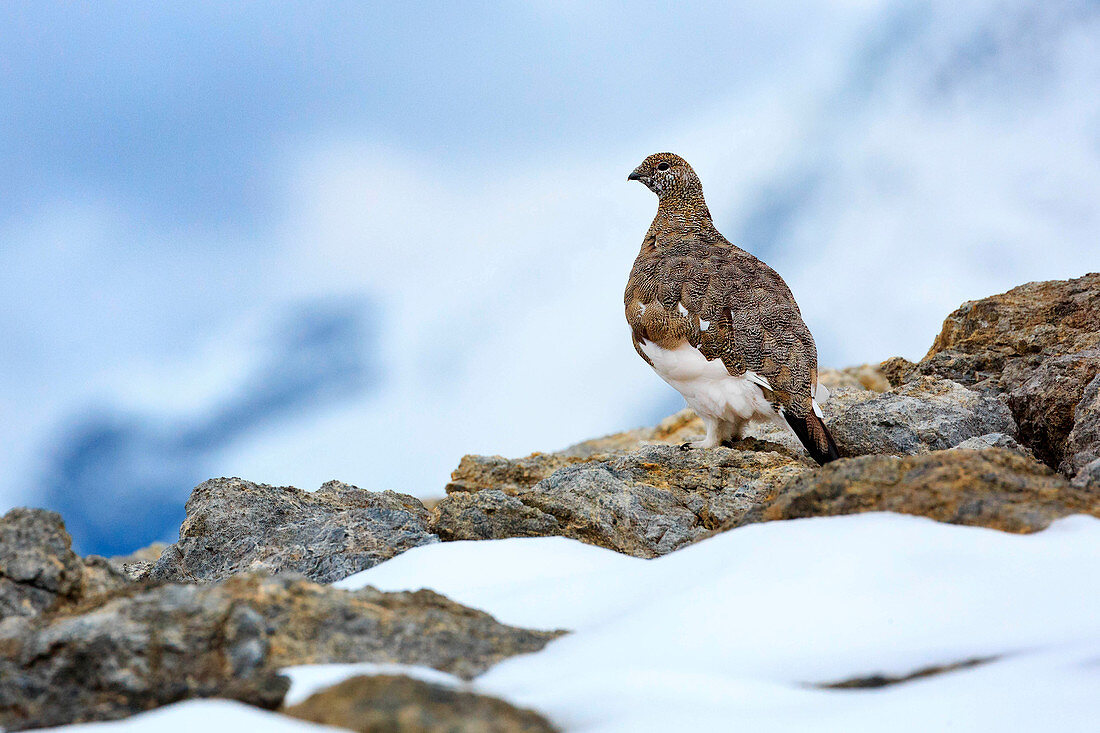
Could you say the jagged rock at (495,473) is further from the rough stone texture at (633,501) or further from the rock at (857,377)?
the rock at (857,377)

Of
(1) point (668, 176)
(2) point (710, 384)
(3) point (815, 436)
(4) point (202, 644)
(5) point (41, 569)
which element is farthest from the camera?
(1) point (668, 176)

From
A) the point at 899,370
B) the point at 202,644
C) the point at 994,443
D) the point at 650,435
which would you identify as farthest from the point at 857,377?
the point at 202,644

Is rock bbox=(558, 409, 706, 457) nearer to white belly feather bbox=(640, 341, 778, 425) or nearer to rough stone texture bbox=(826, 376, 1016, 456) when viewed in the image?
white belly feather bbox=(640, 341, 778, 425)

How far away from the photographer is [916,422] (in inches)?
277

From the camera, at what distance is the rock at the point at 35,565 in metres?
3.25

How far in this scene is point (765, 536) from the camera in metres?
3.47

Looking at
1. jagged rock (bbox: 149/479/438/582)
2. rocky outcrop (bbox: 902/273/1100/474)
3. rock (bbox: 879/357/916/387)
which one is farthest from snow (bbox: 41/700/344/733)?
rock (bbox: 879/357/916/387)

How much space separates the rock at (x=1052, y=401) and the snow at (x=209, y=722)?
19.1 feet

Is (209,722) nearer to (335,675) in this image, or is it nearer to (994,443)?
(335,675)

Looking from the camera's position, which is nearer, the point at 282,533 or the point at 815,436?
the point at 282,533

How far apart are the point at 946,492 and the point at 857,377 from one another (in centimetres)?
1283

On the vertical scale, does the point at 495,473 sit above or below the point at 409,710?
above

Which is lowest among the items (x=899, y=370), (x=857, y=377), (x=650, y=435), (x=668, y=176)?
(x=899, y=370)

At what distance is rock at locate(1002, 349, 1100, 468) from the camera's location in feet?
A: 21.8
